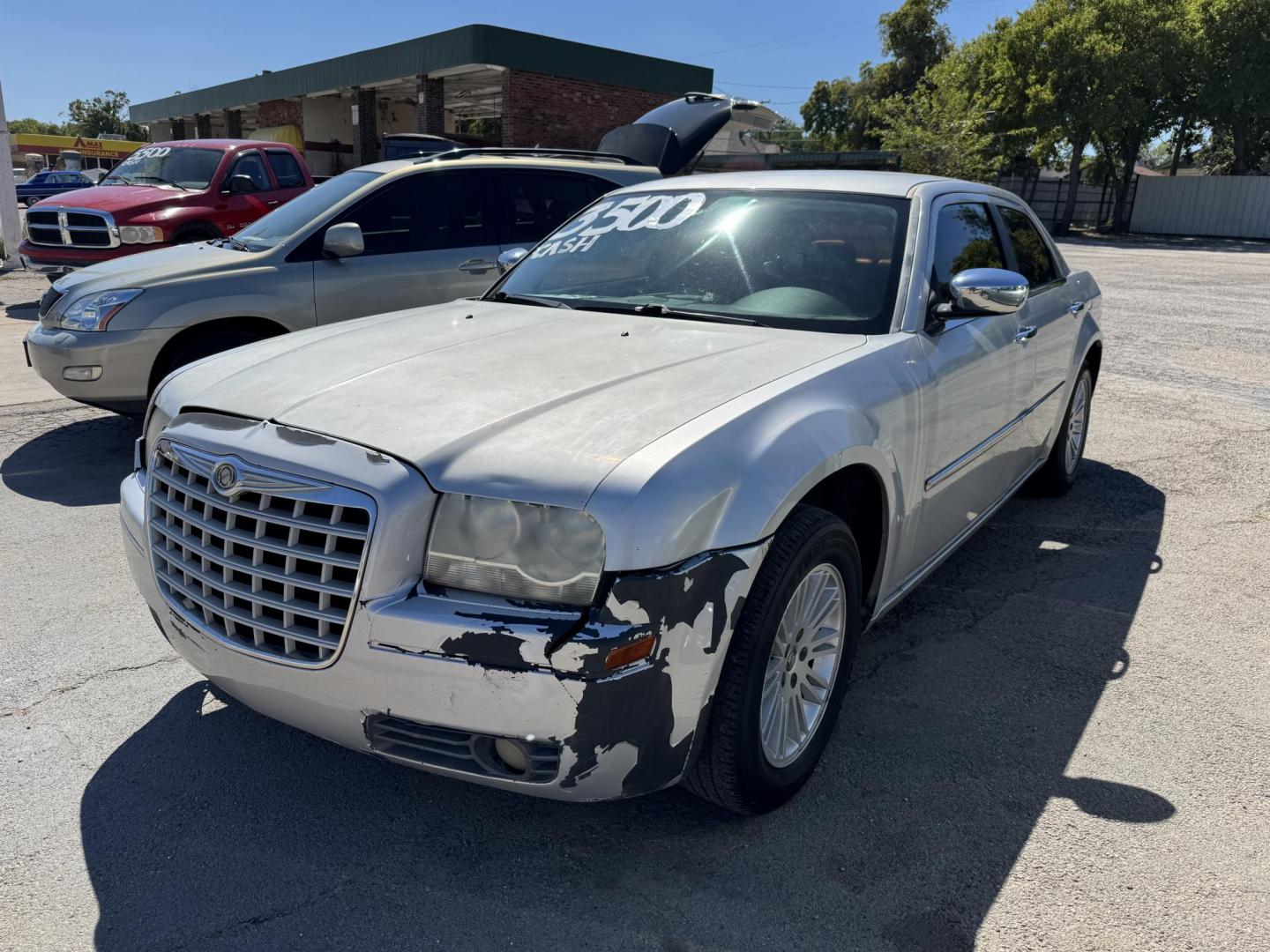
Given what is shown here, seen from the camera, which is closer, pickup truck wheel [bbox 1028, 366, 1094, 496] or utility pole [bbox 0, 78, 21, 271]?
pickup truck wheel [bbox 1028, 366, 1094, 496]

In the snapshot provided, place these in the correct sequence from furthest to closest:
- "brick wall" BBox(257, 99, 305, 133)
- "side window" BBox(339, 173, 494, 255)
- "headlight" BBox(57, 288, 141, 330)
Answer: "brick wall" BBox(257, 99, 305, 133) → "side window" BBox(339, 173, 494, 255) → "headlight" BBox(57, 288, 141, 330)

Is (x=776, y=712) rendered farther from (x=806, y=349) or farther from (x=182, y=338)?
(x=182, y=338)

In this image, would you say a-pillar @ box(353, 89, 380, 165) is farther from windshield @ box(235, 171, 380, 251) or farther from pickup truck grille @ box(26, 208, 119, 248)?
windshield @ box(235, 171, 380, 251)

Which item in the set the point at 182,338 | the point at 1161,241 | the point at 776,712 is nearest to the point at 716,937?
the point at 776,712

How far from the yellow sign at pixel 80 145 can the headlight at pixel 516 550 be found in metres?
67.2

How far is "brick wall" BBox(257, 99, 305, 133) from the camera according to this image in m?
35.0

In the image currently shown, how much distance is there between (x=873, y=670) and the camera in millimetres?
3521

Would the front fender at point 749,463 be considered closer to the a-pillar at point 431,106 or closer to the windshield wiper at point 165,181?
the windshield wiper at point 165,181


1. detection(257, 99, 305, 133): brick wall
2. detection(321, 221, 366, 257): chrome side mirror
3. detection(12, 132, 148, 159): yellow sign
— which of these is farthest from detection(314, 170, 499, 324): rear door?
detection(12, 132, 148, 159): yellow sign

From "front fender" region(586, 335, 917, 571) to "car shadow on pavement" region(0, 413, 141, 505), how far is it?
13.5ft

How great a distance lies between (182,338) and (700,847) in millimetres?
4831

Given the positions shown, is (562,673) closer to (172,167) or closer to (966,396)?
(966,396)

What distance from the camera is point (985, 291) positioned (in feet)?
10.7

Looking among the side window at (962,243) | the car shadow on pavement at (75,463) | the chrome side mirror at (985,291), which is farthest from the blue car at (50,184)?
the chrome side mirror at (985,291)
